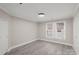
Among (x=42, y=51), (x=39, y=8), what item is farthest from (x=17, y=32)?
(x=39, y=8)

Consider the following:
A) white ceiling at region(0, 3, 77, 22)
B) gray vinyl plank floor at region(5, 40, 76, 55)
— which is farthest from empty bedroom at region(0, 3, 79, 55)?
white ceiling at region(0, 3, 77, 22)

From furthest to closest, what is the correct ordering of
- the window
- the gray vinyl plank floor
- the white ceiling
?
1. the window
2. the gray vinyl plank floor
3. the white ceiling

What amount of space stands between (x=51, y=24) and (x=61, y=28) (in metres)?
1.05

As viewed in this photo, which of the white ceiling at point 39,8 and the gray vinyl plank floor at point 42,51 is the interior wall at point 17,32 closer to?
the gray vinyl plank floor at point 42,51

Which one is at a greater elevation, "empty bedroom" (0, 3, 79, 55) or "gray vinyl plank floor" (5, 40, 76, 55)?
"empty bedroom" (0, 3, 79, 55)

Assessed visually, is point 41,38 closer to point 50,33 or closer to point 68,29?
point 50,33

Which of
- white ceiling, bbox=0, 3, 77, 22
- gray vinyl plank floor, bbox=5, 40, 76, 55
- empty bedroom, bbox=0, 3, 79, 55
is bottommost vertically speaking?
gray vinyl plank floor, bbox=5, 40, 76, 55

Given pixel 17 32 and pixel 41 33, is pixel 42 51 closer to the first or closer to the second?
pixel 17 32

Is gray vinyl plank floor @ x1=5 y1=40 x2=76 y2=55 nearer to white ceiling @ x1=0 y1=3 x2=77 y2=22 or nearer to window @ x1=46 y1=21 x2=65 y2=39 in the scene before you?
window @ x1=46 y1=21 x2=65 y2=39

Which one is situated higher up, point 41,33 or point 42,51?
point 41,33

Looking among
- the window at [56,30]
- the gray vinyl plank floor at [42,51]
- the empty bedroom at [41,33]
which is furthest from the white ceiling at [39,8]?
the window at [56,30]
